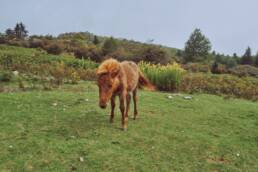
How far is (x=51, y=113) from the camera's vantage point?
9320 millimetres

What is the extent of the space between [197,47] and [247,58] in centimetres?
1022

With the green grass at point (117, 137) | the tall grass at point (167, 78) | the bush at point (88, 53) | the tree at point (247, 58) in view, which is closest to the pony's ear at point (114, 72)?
the green grass at point (117, 137)

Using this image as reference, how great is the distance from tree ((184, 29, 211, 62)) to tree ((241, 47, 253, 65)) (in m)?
8.61

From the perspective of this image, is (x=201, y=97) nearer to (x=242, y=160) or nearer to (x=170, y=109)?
(x=170, y=109)

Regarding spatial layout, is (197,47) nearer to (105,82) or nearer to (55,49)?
(55,49)

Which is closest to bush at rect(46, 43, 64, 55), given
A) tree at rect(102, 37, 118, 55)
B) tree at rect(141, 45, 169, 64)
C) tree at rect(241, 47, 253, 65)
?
tree at rect(102, 37, 118, 55)

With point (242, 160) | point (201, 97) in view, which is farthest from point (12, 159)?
point (201, 97)

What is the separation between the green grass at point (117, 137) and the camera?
6.70 metres

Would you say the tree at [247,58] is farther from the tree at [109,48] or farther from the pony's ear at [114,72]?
the pony's ear at [114,72]

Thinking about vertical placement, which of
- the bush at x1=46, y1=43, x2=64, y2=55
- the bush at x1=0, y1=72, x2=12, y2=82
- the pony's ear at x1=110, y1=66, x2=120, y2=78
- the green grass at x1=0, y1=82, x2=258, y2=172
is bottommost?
the green grass at x1=0, y1=82, x2=258, y2=172

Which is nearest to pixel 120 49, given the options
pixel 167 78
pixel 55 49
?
pixel 55 49

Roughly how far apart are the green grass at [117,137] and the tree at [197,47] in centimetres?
2838

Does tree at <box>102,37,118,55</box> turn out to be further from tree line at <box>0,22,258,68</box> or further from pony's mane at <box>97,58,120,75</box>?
pony's mane at <box>97,58,120,75</box>

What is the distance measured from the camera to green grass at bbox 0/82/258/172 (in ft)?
22.0
